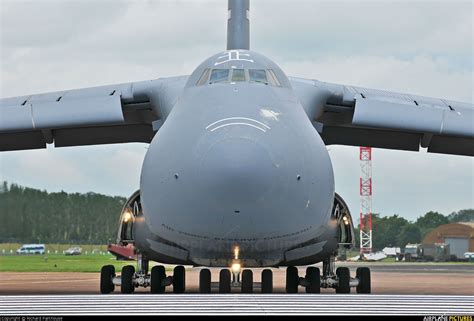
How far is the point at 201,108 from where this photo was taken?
9.91 metres

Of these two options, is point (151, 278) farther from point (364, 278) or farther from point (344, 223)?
point (364, 278)

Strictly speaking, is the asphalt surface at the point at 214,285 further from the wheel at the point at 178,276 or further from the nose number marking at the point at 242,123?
the nose number marking at the point at 242,123

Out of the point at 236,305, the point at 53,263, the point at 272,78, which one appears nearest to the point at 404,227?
the point at 53,263

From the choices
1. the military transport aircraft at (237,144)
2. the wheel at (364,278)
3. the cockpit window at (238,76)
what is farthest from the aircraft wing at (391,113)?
the wheel at (364,278)

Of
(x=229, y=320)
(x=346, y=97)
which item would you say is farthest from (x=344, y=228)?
(x=229, y=320)

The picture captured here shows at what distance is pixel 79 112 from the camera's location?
41.0 feet

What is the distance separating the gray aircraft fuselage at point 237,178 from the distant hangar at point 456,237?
21.0 meters

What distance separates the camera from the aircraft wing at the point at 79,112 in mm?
12453

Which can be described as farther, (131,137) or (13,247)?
(13,247)

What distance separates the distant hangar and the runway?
24274 mm

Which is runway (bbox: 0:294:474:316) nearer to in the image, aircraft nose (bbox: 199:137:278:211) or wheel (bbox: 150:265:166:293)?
aircraft nose (bbox: 199:137:278:211)

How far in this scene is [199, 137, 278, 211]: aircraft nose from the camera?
8.59 meters

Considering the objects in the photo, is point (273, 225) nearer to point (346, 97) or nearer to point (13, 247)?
point (346, 97)

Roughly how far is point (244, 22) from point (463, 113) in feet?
10.9
